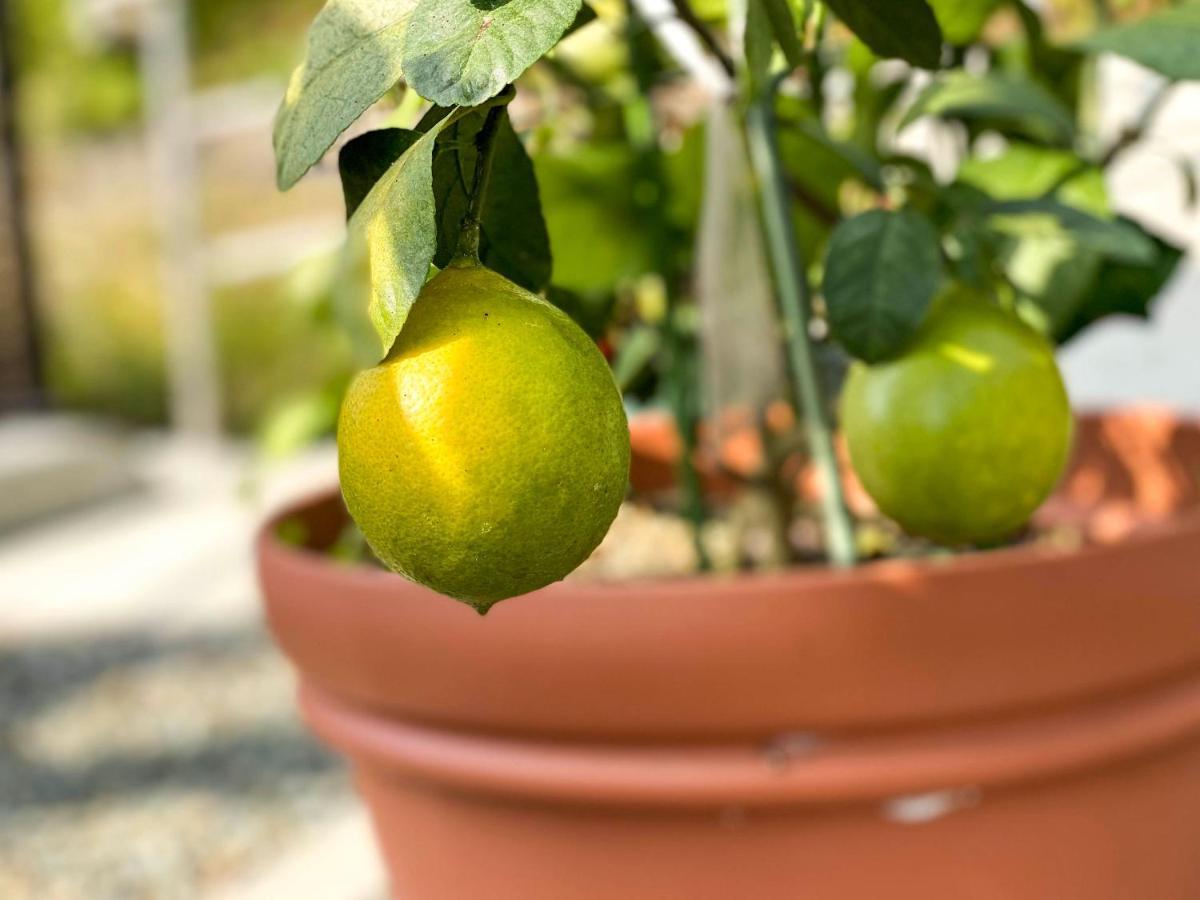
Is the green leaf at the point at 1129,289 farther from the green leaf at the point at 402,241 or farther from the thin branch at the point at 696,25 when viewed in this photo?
the green leaf at the point at 402,241

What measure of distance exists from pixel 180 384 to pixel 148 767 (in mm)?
2736

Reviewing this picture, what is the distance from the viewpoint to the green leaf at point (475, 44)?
0.22m

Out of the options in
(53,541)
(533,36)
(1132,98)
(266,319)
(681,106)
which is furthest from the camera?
(266,319)

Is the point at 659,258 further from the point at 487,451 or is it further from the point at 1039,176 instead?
the point at 487,451

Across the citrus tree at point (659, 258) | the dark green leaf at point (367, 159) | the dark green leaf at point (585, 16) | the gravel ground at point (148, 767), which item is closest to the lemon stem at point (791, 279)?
the citrus tree at point (659, 258)

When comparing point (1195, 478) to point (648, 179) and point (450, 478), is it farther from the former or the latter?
point (450, 478)

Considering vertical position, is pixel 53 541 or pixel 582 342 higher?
pixel 582 342

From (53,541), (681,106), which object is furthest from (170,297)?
(681,106)

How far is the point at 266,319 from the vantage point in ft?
13.8

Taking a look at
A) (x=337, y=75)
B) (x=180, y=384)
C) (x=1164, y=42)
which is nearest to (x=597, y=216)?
(x=1164, y=42)

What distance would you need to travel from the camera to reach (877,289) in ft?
1.32

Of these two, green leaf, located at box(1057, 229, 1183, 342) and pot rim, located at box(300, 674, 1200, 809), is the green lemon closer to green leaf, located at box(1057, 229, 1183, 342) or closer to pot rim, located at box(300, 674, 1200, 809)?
pot rim, located at box(300, 674, 1200, 809)

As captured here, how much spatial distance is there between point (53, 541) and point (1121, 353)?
267 cm

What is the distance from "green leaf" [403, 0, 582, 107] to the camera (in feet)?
0.74
